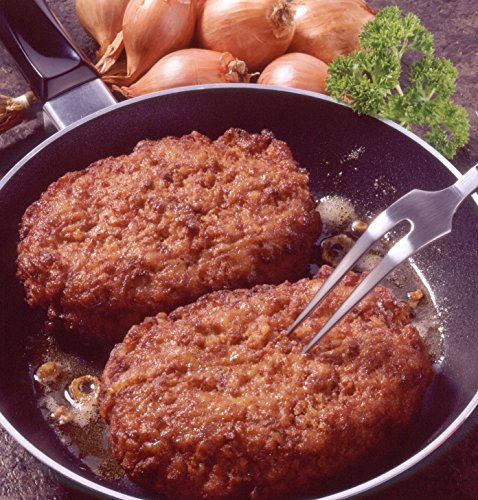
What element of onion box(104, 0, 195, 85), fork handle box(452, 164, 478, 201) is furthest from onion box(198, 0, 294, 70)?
fork handle box(452, 164, 478, 201)

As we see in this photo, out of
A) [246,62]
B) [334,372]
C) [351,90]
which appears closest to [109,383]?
[334,372]

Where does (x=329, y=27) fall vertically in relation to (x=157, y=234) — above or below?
below

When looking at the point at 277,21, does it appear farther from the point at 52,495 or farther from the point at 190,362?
the point at 52,495

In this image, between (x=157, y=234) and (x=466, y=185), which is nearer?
(x=466, y=185)

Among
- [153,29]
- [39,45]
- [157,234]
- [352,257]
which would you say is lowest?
[352,257]

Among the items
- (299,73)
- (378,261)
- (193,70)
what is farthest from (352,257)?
(193,70)

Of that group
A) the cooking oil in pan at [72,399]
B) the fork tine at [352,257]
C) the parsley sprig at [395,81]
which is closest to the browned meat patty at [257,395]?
the fork tine at [352,257]

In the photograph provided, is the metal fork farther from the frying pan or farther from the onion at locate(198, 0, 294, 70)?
the onion at locate(198, 0, 294, 70)

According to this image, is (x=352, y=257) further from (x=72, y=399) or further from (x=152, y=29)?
(x=152, y=29)
